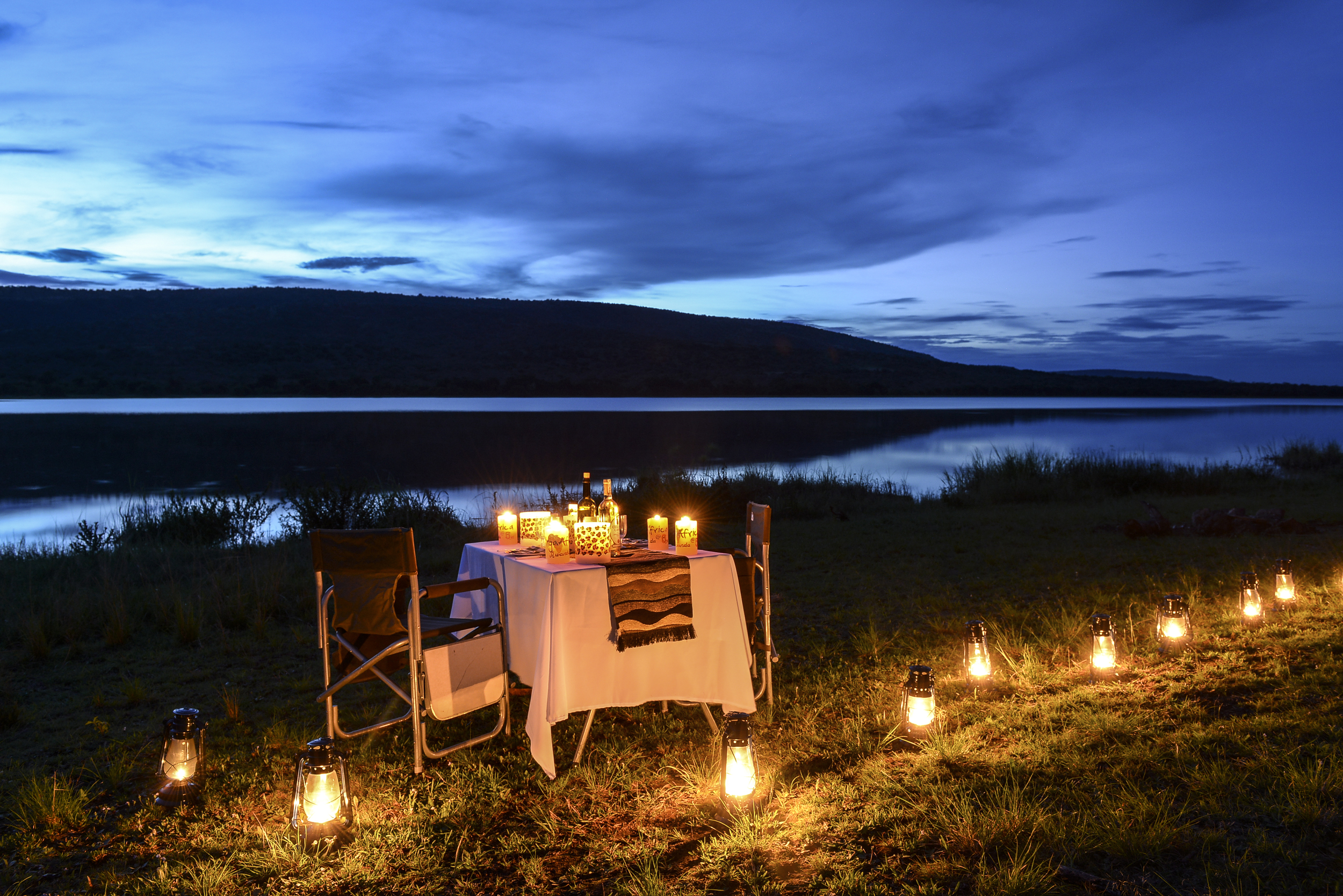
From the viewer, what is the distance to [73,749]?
10.8 ft

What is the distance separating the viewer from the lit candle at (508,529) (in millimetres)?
3646

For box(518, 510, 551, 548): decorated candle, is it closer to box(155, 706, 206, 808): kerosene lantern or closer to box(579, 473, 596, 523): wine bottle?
box(579, 473, 596, 523): wine bottle

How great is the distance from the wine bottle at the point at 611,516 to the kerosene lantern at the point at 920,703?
1298 millimetres

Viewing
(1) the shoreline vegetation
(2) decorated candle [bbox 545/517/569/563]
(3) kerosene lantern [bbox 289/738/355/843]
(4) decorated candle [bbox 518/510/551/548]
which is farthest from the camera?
(4) decorated candle [bbox 518/510/551/548]

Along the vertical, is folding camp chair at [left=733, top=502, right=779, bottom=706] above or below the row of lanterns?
above

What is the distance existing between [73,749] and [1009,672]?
13.9 feet

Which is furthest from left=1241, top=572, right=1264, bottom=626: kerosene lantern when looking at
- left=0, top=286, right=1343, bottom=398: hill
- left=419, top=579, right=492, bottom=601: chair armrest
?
left=0, top=286, right=1343, bottom=398: hill

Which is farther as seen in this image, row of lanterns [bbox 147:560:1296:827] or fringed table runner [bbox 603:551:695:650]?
fringed table runner [bbox 603:551:695:650]

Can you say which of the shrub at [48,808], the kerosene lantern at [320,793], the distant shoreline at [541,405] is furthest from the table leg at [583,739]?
the distant shoreline at [541,405]

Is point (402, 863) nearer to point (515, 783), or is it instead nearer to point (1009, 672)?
point (515, 783)

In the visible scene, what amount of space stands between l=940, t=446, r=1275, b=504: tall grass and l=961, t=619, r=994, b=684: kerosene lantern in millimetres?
8440

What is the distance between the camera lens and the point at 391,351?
61.1 m

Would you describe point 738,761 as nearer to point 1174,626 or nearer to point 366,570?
point 366,570

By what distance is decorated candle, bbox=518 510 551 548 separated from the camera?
359 cm
